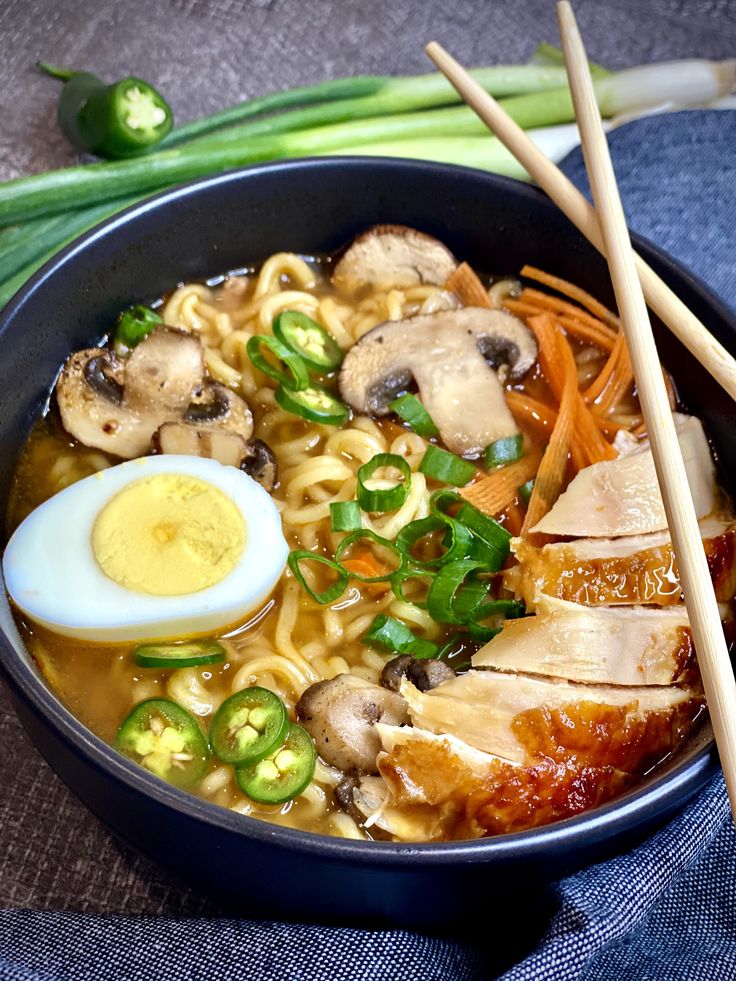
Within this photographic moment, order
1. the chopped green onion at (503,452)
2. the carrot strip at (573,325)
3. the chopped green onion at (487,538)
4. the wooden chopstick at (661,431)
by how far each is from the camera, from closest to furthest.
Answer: the wooden chopstick at (661,431) < the chopped green onion at (487,538) < the chopped green onion at (503,452) < the carrot strip at (573,325)

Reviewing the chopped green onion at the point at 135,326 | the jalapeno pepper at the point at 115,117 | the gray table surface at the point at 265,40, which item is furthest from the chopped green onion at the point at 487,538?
the gray table surface at the point at 265,40

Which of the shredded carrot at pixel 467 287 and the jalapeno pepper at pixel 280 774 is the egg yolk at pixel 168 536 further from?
the shredded carrot at pixel 467 287

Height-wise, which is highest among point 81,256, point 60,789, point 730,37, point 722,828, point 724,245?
point 81,256

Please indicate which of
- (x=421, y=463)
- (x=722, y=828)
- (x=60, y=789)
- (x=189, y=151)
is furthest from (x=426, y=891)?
(x=189, y=151)

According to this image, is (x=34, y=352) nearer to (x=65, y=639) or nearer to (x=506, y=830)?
(x=65, y=639)

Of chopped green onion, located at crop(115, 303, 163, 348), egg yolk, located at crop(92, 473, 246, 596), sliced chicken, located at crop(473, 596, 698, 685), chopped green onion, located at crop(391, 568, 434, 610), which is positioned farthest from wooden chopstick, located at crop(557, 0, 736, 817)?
chopped green onion, located at crop(115, 303, 163, 348)

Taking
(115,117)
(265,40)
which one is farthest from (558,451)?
(265,40)

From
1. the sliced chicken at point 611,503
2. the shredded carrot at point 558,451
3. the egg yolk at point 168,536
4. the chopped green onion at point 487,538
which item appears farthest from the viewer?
the shredded carrot at point 558,451
